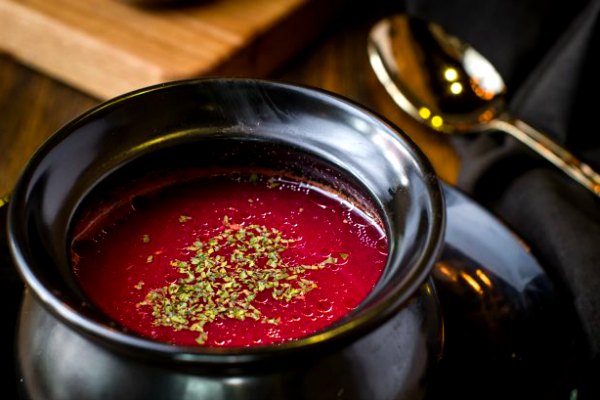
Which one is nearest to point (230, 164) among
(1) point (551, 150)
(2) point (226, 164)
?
(2) point (226, 164)

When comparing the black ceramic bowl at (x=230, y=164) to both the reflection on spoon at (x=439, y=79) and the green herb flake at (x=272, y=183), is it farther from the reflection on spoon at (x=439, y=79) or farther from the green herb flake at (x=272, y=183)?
the reflection on spoon at (x=439, y=79)

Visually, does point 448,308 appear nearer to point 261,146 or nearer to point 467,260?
point 467,260

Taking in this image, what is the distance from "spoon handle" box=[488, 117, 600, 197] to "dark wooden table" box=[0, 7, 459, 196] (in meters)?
0.11

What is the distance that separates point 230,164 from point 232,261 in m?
0.16

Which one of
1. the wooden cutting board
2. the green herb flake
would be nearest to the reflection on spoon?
the wooden cutting board

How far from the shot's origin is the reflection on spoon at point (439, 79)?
5.26 ft

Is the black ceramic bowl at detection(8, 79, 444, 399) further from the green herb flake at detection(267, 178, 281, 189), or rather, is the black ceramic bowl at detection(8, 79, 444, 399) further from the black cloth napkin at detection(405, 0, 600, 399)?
the black cloth napkin at detection(405, 0, 600, 399)

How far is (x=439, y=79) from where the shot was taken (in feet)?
5.41

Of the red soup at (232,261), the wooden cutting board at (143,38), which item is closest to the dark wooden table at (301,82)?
the wooden cutting board at (143,38)

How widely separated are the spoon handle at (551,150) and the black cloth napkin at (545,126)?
0.01 m

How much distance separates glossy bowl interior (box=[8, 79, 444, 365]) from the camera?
69cm

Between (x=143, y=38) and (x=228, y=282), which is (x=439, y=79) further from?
(x=228, y=282)

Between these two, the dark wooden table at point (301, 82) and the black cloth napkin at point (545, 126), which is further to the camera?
the dark wooden table at point (301, 82)

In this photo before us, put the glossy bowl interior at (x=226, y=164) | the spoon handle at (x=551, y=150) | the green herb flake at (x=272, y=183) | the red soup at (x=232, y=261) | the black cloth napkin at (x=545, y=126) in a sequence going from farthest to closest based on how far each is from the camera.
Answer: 1. the spoon handle at (x=551, y=150)
2. the black cloth napkin at (x=545, y=126)
3. the green herb flake at (x=272, y=183)
4. the red soup at (x=232, y=261)
5. the glossy bowl interior at (x=226, y=164)
